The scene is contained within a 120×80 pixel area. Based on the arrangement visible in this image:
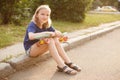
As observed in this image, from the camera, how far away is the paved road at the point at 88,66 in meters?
5.05

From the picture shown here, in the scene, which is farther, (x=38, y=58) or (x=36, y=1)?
(x=36, y=1)

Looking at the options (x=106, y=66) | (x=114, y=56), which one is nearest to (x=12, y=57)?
(x=106, y=66)

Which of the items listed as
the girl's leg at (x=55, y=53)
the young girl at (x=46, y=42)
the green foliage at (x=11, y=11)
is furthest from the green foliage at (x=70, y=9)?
the girl's leg at (x=55, y=53)

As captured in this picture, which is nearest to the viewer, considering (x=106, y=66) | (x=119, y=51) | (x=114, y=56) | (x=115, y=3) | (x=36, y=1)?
(x=106, y=66)

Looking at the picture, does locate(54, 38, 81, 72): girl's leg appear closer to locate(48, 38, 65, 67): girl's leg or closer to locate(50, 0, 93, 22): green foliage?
locate(48, 38, 65, 67): girl's leg

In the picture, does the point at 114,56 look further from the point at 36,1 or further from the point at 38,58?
the point at 36,1

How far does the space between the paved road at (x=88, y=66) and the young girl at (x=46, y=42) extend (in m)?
0.18

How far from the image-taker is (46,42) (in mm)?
5242

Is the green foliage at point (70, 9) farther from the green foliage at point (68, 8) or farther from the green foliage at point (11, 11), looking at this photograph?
the green foliage at point (11, 11)

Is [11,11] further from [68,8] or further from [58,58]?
[58,58]

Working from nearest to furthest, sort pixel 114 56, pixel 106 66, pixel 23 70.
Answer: pixel 23 70 < pixel 106 66 < pixel 114 56

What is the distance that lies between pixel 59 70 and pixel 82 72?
15.5 inches

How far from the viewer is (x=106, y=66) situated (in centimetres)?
581

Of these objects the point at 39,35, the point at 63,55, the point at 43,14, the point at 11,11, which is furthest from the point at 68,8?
the point at 39,35
